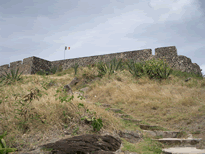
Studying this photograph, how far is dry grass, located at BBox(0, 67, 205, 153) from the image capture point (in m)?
2.78

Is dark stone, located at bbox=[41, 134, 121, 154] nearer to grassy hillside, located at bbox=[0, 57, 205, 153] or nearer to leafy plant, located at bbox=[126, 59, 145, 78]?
grassy hillside, located at bbox=[0, 57, 205, 153]

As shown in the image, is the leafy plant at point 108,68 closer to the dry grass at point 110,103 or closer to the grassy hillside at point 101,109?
the grassy hillside at point 101,109

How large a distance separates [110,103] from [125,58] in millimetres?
8402

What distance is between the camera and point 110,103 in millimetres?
6582

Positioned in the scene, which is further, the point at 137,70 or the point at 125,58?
the point at 125,58

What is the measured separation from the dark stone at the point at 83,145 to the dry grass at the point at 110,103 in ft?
1.08

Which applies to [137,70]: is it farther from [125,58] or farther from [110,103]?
[125,58]

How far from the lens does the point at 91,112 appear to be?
343 cm

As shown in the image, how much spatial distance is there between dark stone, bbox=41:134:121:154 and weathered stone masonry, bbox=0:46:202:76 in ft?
34.1

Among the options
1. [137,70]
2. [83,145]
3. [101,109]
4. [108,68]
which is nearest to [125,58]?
[137,70]

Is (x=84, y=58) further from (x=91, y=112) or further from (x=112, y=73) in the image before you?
(x=91, y=112)

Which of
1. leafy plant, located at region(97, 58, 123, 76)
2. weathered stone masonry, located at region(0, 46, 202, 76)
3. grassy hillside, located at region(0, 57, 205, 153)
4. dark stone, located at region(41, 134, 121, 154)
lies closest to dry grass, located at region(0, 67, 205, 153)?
grassy hillside, located at region(0, 57, 205, 153)

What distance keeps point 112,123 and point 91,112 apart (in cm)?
57

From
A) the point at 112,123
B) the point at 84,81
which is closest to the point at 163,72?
the point at 84,81
